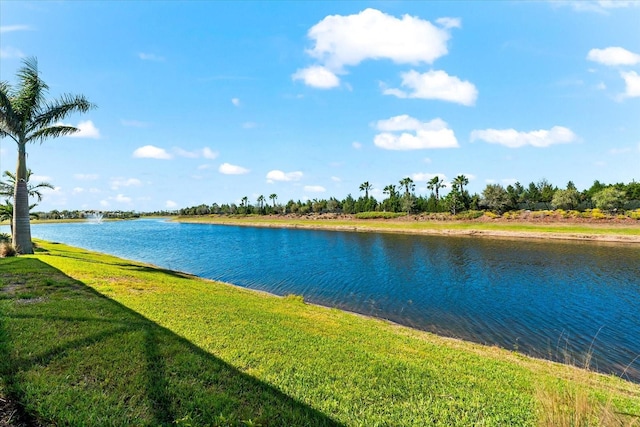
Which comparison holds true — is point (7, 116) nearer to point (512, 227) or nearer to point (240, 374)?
point (240, 374)

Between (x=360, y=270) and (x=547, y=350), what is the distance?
51.1ft

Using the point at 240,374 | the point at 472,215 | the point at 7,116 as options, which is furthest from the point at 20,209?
the point at 472,215

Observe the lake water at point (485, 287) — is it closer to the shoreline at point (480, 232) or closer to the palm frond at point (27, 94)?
the shoreline at point (480, 232)

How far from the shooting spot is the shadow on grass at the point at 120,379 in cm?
377

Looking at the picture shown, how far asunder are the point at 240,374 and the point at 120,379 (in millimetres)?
1754

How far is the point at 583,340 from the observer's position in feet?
39.6

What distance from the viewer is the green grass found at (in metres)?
3.99

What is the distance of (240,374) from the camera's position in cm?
509

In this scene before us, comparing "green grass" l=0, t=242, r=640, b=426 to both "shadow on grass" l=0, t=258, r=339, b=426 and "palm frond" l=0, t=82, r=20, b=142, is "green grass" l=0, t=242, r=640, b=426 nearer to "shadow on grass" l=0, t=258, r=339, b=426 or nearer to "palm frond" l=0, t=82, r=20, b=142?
"shadow on grass" l=0, t=258, r=339, b=426

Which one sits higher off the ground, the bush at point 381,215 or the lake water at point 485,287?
the bush at point 381,215

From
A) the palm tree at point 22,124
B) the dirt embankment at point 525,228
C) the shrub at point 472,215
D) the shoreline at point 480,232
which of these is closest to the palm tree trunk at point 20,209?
the palm tree at point 22,124

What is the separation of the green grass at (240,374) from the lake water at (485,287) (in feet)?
8.45

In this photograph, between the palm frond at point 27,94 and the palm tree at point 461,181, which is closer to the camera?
the palm frond at point 27,94

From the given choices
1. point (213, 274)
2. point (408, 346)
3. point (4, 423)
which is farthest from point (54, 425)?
point (213, 274)
